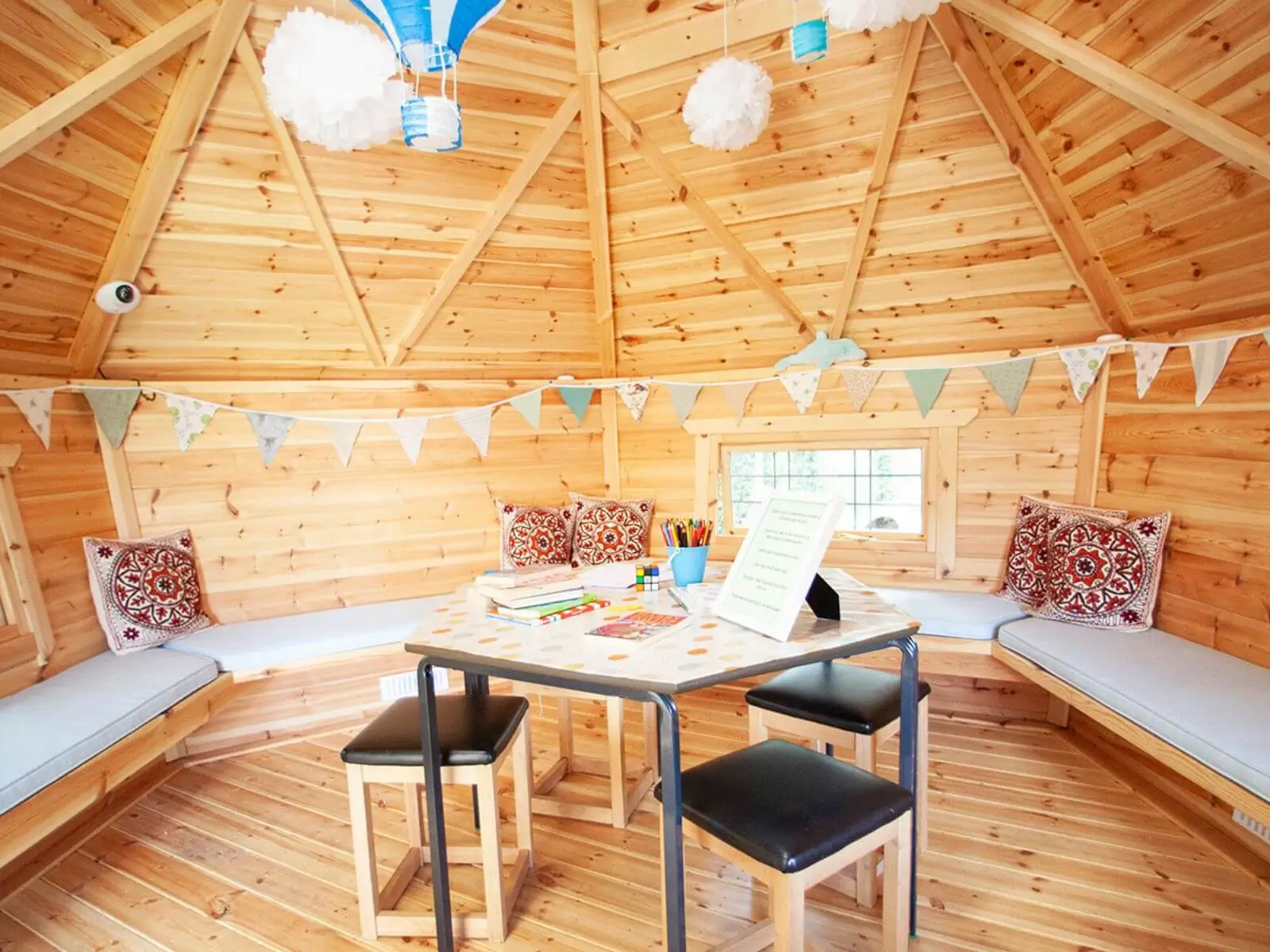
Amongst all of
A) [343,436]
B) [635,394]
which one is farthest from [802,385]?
[343,436]

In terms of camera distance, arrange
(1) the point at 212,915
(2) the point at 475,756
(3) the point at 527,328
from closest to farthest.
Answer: (2) the point at 475,756
(1) the point at 212,915
(3) the point at 527,328

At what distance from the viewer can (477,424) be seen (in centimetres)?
373

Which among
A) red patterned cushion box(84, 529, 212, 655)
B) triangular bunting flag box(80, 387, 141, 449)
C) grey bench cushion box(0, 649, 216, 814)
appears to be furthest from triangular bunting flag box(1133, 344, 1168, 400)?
triangular bunting flag box(80, 387, 141, 449)

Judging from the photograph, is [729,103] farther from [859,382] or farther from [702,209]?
[859,382]

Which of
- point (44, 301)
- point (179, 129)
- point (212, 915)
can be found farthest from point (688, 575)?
point (44, 301)

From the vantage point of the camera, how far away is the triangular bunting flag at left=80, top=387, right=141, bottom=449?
300 centimetres

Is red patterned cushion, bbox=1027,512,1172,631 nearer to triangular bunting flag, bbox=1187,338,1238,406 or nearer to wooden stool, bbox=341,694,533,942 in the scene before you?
triangular bunting flag, bbox=1187,338,1238,406

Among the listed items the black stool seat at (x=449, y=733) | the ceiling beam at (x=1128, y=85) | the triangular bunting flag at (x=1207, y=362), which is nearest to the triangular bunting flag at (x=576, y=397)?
the black stool seat at (x=449, y=733)

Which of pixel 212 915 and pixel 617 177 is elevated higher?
pixel 617 177

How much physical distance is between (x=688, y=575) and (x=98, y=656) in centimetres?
255

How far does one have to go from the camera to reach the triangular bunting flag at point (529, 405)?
12.3 ft

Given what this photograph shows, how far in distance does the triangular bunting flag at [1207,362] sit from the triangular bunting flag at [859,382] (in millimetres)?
1229

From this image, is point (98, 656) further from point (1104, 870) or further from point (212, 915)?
point (1104, 870)

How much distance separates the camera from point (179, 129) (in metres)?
2.53
